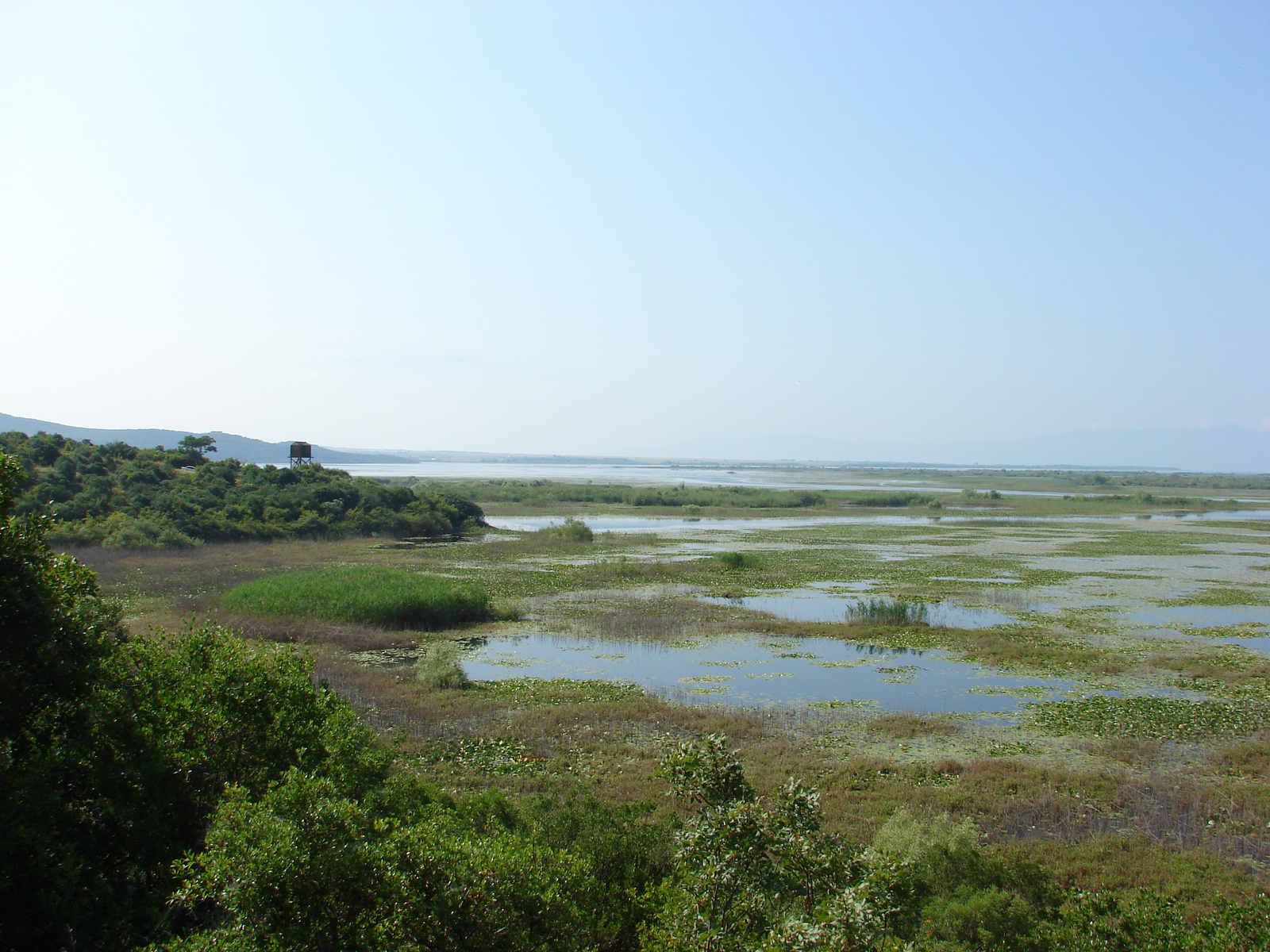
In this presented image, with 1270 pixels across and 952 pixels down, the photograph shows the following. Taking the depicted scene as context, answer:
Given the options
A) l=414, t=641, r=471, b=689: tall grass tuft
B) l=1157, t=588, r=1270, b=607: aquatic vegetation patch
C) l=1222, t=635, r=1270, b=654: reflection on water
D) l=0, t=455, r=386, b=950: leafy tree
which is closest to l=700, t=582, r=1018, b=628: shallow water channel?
l=1222, t=635, r=1270, b=654: reflection on water

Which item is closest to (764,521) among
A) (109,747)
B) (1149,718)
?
(1149,718)

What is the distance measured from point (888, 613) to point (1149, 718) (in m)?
10.0

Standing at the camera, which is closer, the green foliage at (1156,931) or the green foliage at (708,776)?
the green foliage at (1156,931)

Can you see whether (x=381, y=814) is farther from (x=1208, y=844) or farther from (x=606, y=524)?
(x=606, y=524)

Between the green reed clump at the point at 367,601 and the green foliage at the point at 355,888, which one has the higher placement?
the green foliage at the point at 355,888

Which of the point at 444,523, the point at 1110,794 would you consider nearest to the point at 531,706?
the point at 1110,794

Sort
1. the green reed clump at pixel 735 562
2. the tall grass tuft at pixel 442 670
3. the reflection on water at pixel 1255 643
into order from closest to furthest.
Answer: the tall grass tuft at pixel 442 670 → the reflection on water at pixel 1255 643 → the green reed clump at pixel 735 562

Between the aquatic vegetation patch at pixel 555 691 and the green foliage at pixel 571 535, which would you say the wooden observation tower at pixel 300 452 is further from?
the aquatic vegetation patch at pixel 555 691

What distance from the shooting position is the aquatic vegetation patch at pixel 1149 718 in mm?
14398

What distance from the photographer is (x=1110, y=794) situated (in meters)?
11.4

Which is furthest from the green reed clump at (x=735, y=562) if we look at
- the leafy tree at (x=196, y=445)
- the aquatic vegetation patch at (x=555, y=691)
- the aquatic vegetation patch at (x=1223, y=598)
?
the leafy tree at (x=196, y=445)

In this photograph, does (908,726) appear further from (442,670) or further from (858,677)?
(442,670)

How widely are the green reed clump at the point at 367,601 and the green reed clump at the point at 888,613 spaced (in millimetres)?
12027

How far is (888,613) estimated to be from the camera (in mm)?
25094
